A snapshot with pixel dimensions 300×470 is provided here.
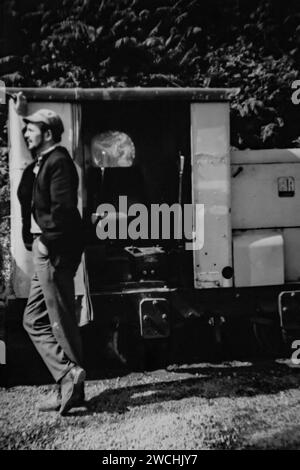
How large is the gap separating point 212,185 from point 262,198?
0.50 m

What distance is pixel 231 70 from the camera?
19.5ft

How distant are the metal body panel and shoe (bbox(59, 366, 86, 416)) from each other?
118 centimetres

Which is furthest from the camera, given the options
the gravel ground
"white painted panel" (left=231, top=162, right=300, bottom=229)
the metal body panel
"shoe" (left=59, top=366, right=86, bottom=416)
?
"white painted panel" (left=231, top=162, right=300, bottom=229)

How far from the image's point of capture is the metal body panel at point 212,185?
3.86 metres

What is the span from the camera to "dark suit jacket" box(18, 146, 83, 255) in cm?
346

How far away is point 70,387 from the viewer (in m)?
3.35

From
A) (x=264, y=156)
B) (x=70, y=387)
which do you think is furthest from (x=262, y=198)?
(x=70, y=387)

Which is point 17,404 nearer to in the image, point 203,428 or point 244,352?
point 203,428

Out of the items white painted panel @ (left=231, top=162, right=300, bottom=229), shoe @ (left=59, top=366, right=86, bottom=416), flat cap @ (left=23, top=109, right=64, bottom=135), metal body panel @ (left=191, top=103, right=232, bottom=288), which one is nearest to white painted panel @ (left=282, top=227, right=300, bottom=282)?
white painted panel @ (left=231, top=162, right=300, bottom=229)

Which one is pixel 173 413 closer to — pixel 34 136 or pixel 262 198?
pixel 262 198
